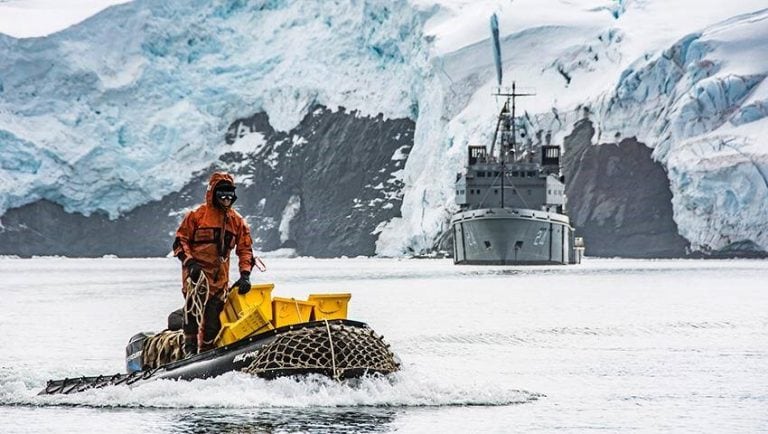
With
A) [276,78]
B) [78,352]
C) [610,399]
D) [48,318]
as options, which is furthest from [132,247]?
[610,399]

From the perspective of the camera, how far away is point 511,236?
223 ft

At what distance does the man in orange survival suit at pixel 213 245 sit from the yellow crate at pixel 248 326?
0.92ft

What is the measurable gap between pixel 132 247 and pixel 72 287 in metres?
69.5

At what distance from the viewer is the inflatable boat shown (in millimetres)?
13062

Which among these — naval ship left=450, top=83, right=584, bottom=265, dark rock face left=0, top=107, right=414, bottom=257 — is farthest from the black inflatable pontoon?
dark rock face left=0, top=107, right=414, bottom=257

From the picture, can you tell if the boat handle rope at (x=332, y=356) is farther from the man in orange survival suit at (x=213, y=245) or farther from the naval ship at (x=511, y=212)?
the naval ship at (x=511, y=212)

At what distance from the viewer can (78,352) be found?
21.4 metres

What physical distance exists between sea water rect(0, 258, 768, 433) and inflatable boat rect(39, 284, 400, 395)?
0.15m

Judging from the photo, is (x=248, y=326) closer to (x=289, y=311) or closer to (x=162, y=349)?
(x=289, y=311)

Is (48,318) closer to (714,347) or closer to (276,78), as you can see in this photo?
(714,347)

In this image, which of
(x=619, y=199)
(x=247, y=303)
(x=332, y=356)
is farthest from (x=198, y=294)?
(x=619, y=199)

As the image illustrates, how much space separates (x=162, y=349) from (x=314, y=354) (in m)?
2.41

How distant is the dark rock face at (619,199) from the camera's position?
8594cm

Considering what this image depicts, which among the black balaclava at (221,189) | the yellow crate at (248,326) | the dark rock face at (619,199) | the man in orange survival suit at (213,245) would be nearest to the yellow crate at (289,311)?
the yellow crate at (248,326)
